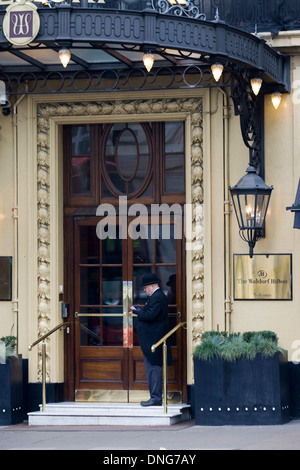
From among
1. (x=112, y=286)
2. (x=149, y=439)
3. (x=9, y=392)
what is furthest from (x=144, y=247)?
(x=149, y=439)

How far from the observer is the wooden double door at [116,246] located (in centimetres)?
1512

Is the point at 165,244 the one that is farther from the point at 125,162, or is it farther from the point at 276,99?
the point at 276,99

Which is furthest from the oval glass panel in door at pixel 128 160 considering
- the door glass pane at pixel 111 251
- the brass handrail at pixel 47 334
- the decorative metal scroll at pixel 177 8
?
the decorative metal scroll at pixel 177 8

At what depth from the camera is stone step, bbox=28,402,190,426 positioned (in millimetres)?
14039

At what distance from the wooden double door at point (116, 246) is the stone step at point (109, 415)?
0.51 metres

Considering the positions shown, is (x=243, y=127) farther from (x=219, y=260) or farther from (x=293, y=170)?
(x=219, y=260)

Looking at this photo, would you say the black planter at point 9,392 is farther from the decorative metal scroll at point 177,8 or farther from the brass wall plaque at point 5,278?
the decorative metal scroll at point 177,8

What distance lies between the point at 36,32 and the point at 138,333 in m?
4.41

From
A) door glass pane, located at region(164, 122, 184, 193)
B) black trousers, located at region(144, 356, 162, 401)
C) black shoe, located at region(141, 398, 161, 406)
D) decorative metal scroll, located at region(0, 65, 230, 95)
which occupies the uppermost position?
decorative metal scroll, located at region(0, 65, 230, 95)

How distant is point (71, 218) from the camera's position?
15.4 metres

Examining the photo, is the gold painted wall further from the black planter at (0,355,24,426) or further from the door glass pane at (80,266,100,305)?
the black planter at (0,355,24,426)

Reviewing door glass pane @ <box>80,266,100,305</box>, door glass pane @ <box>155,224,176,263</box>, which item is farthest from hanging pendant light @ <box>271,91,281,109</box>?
door glass pane @ <box>80,266,100,305</box>

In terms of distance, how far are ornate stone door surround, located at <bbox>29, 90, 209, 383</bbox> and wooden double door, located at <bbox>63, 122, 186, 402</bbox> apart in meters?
0.26

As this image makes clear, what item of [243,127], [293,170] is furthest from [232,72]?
[293,170]
